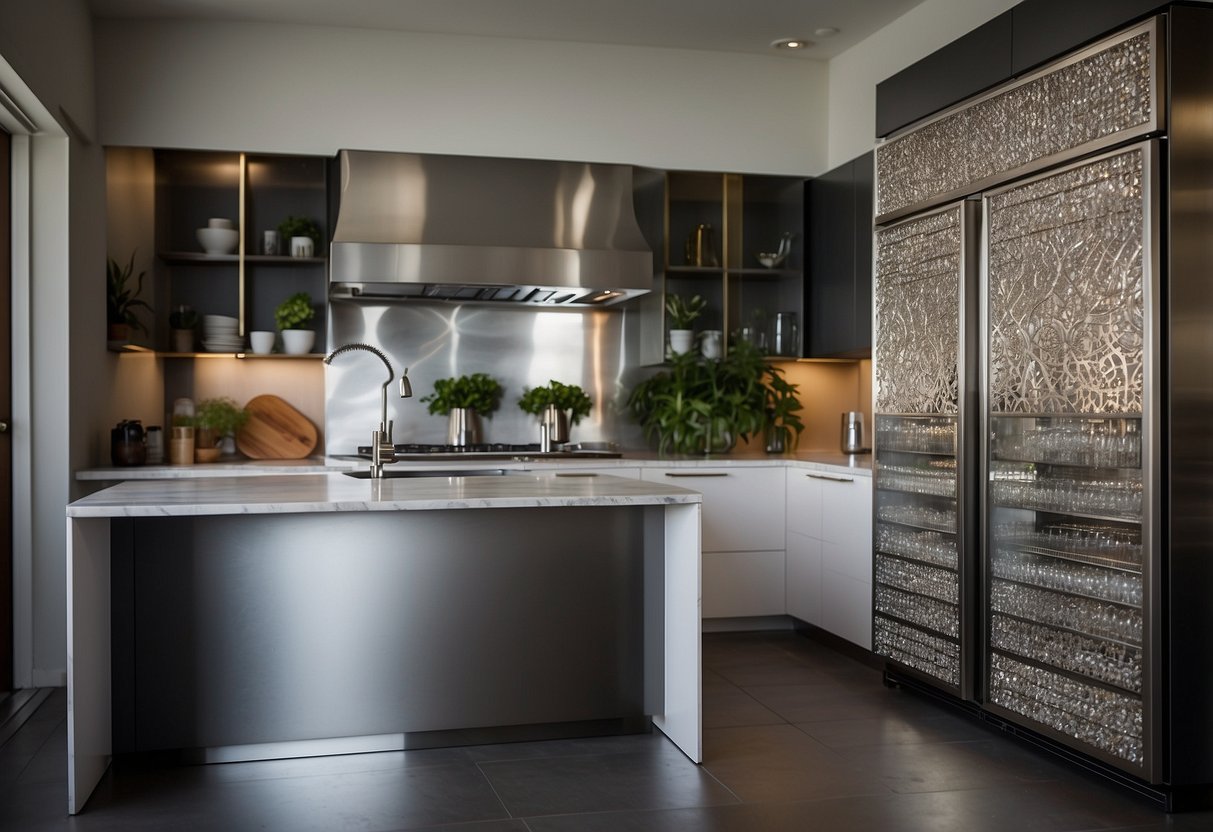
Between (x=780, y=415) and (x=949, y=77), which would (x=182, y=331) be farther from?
(x=949, y=77)

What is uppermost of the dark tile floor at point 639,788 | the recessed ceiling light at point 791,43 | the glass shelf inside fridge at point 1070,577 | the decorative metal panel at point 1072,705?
the recessed ceiling light at point 791,43

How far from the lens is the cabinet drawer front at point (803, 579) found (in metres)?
4.90

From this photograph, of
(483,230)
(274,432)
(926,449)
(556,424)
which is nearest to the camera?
(926,449)

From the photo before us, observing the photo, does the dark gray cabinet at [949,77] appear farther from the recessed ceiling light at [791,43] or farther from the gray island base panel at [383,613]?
the gray island base panel at [383,613]

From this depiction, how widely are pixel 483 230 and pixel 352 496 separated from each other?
90.6 inches

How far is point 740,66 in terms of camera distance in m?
5.46

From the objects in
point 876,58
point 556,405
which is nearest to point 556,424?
point 556,405

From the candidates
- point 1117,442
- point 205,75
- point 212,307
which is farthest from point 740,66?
point 1117,442

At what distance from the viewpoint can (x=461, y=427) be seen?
5461 millimetres

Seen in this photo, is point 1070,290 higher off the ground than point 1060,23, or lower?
lower

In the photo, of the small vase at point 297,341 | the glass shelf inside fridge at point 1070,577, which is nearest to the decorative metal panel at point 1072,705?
the glass shelf inside fridge at point 1070,577

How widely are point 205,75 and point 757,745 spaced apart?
3.65 meters

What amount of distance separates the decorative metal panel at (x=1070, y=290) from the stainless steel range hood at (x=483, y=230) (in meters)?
1.99

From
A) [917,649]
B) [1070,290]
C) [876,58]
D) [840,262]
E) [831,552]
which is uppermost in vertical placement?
[876,58]
